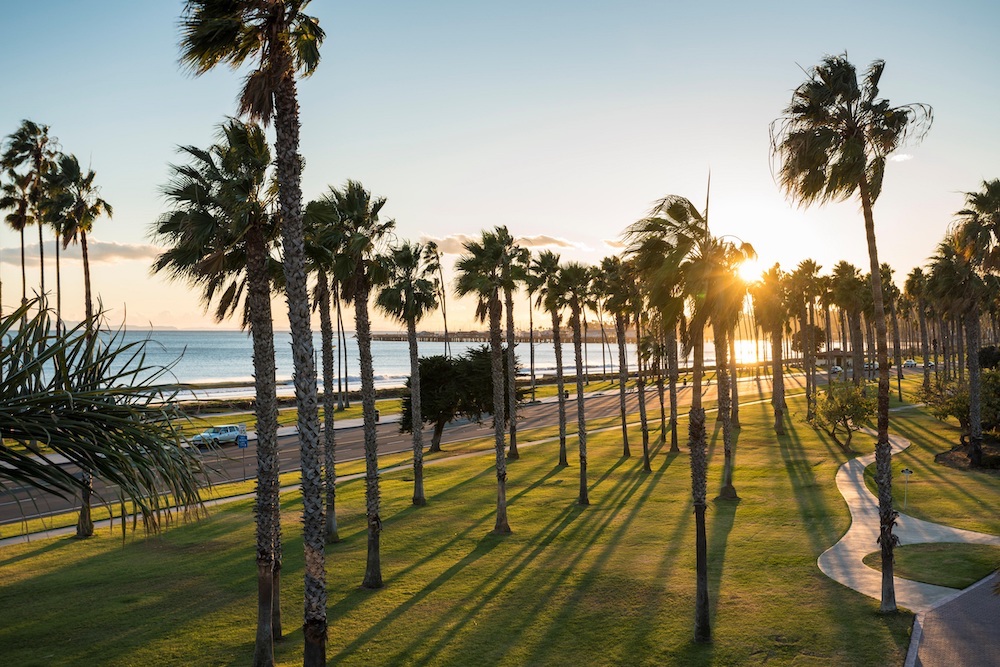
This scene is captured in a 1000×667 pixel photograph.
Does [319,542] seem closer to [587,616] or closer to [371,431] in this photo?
[587,616]

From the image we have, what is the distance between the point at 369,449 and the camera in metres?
26.0

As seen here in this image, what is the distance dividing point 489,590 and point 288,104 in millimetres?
16195

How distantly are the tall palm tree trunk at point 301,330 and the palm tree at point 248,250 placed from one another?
2883 millimetres

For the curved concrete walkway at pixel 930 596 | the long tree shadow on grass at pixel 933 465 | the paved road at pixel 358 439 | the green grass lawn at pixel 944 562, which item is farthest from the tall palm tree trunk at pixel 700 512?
the long tree shadow on grass at pixel 933 465

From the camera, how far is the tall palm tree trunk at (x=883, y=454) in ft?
Result: 61.6

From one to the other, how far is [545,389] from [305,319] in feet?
348

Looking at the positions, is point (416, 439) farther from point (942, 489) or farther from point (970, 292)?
point (970, 292)

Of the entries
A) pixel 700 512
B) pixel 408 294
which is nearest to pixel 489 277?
pixel 408 294

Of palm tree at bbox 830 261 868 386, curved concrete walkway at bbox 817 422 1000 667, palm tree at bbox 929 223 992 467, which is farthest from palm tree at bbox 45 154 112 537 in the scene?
palm tree at bbox 830 261 868 386

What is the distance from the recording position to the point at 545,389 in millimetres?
119438

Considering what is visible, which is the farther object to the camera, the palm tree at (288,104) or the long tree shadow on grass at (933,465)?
the long tree shadow on grass at (933,465)

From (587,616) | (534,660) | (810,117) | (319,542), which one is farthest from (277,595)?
(810,117)

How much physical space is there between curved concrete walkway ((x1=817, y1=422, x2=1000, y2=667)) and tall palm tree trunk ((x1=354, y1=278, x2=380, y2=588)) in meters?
15.1

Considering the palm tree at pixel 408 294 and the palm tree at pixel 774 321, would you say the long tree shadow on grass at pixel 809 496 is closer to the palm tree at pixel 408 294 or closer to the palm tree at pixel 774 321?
the palm tree at pixel 774 321
